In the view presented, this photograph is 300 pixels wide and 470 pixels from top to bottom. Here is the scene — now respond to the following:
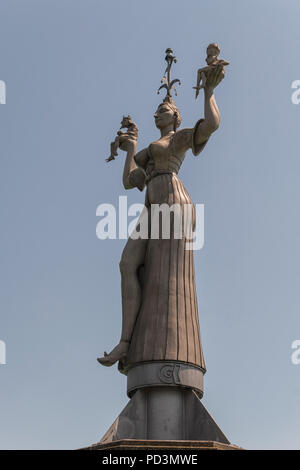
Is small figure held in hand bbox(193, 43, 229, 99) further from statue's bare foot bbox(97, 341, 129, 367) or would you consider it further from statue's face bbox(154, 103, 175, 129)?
statue's bare foot bbox(97, 341, 129, 367)

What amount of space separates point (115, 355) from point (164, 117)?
174 inches

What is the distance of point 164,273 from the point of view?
462 inches

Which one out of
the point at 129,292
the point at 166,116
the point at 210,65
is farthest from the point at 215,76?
the point at 129,292

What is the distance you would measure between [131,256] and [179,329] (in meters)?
1.65

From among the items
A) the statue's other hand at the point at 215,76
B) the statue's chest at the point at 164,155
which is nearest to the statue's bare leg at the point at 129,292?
the statue's chest at the point at 164,155

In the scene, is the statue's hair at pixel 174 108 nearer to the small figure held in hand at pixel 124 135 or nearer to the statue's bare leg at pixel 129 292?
the small figure held in hand at pixel 124 135

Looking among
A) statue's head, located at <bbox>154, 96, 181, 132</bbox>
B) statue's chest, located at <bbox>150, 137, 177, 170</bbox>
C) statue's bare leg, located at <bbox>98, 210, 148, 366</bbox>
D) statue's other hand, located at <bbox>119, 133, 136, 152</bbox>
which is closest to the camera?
statue's bare leg, located at <bbox>98, 210, 148, 366</bbox>

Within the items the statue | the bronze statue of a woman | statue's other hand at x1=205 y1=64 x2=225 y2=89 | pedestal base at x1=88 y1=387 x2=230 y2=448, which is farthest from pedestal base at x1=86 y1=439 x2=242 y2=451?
statue's other hand at x1=205 y1=64 x2=225 y2=89

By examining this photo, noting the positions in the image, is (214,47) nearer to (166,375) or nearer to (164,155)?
(164,155)

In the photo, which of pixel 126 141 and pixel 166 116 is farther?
pixel 126 141

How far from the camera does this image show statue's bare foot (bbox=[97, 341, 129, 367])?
11.4 meters

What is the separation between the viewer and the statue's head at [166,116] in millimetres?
12992

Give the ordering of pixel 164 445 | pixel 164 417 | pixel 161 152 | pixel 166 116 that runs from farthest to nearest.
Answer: pixel 166 116 → pixel 161 152 → pixel 164 417 → pixel 164 445
